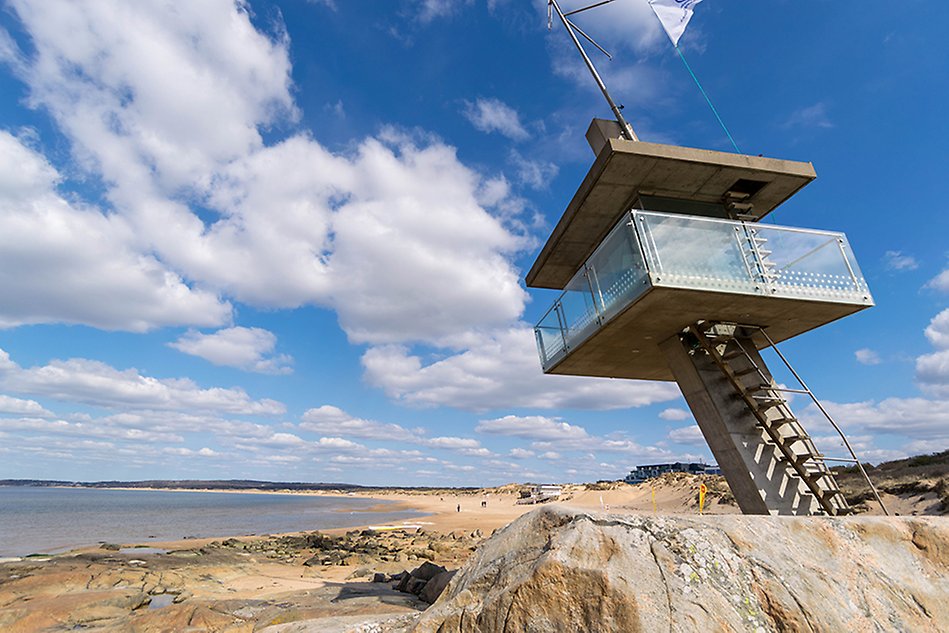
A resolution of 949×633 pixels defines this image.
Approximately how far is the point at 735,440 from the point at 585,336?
3.64 m

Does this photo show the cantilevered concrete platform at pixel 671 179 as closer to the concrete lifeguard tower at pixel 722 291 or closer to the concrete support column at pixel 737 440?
the concrete lifeguard tower at pixel 722 291

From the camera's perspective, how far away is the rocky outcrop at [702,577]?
11.8ft

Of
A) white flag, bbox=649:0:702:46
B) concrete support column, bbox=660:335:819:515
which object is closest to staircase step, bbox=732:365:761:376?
concrete support column, bbox=660:335:819:515

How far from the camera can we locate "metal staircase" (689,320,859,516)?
9.50 m

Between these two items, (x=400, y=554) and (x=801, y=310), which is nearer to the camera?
(x=801, y=310)

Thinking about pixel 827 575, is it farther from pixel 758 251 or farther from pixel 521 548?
pixel 758 251

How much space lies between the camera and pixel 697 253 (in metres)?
9.42

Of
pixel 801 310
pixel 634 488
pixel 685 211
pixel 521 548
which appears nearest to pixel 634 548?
pixel 521 548

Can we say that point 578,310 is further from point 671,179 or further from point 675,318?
point 671,179

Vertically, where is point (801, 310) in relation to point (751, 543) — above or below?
above

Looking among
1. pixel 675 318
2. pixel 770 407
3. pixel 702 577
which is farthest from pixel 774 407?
pixel 702 577

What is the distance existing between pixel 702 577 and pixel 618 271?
6.95 meters

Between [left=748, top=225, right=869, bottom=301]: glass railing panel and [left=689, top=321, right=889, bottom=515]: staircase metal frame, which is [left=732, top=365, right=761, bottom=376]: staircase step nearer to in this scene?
[left=689, top=321, right=889, bottom=515]: staircase metal frame

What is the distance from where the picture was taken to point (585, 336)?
11461mm
